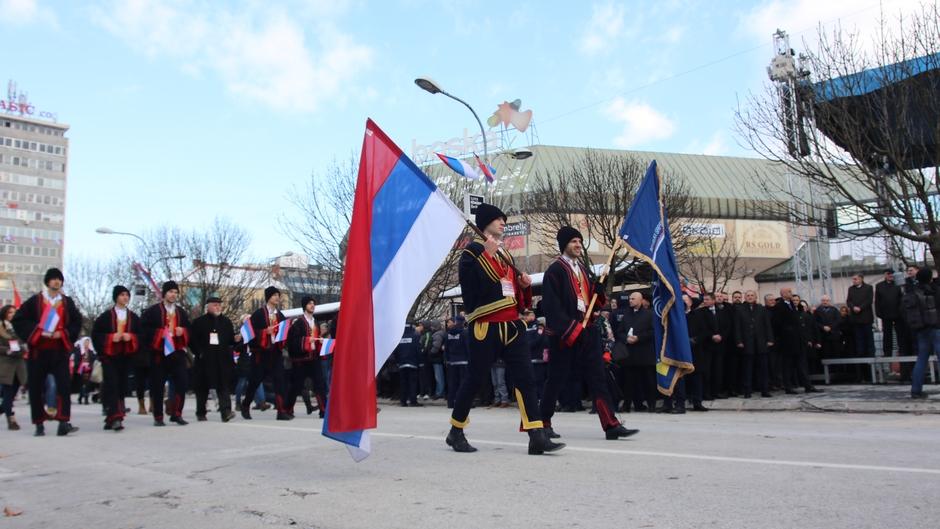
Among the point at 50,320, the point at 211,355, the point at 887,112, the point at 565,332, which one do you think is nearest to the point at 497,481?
the point at 565,332


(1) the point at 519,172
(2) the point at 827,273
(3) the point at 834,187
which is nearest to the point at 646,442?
(3) the point at 834,187

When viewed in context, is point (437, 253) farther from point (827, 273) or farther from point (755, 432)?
point (827, 273)

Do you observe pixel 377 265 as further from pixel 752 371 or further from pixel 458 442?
pixel 752 371

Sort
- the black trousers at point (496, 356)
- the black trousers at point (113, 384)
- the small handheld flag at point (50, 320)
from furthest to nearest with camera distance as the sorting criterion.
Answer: the black trousers at point (113, 384), the small handheld flag at point (50, 320), the black trousers at point (496, 356)

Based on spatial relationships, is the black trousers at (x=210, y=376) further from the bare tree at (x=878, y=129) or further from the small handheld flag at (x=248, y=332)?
the bare tree at (x=878, y=129)

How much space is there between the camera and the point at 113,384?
440 inches

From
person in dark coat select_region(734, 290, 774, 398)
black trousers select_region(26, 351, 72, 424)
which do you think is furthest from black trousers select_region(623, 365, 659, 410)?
black trousers select_region(26, 351, 72, 424)

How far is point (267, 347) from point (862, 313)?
11.5m

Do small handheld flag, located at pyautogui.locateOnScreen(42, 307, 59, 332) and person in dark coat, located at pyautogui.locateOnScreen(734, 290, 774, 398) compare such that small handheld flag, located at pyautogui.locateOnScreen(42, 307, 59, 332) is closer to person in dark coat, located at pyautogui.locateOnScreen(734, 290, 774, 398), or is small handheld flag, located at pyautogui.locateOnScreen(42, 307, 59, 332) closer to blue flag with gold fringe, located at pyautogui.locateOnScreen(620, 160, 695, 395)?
blue flag with gold fringe, located at pyautogui.locateOnScreen(620, 160, 695, 395)

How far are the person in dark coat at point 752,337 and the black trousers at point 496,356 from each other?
8.04 m

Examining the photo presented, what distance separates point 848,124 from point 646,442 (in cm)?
1044

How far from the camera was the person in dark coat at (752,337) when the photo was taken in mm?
14039

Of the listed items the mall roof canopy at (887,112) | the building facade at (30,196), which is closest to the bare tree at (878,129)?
the mall roof canopy at (887,112)

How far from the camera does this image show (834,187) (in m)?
15.5
